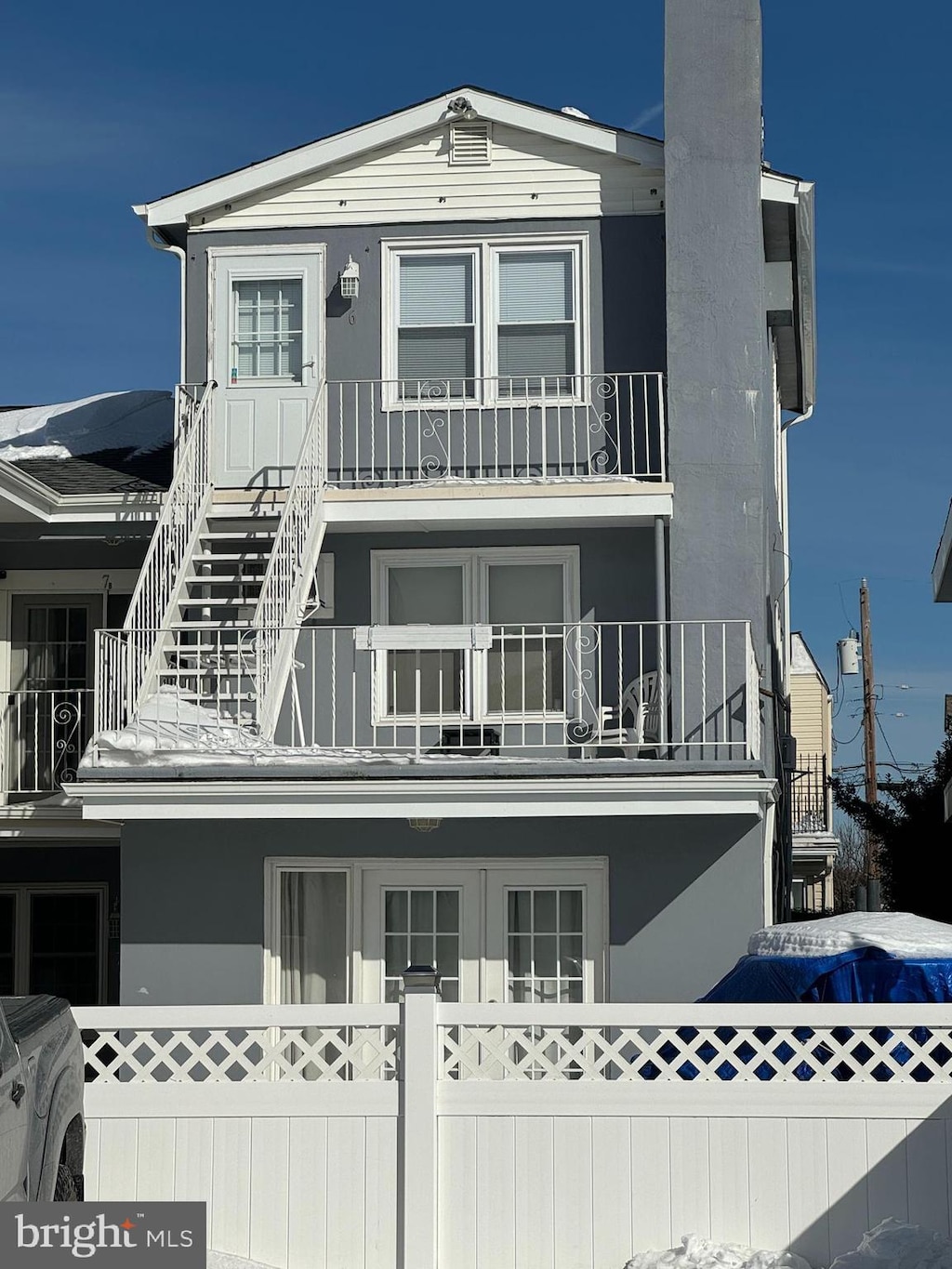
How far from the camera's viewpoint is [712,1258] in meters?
8.65

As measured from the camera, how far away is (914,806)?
23.5m

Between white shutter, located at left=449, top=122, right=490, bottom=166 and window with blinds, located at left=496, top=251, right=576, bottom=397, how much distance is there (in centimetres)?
94

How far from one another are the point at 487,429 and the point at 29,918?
6885 millimetres

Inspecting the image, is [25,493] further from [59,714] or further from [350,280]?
[350,280]

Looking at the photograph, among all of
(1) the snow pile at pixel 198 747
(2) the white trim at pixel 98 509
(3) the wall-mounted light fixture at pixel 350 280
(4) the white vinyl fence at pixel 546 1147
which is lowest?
(4) the white vinyl fence at pixel 546 1147

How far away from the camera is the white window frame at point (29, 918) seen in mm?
16766

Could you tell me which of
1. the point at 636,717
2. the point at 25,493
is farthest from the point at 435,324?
the point at 636,717

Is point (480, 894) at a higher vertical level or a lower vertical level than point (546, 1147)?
higher

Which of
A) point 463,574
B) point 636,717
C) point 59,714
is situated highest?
point 463,574

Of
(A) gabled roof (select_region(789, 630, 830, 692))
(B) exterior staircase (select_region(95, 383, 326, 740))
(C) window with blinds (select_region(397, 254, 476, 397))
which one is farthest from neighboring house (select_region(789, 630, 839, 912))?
(B) exterior staircase (select_region(95, 383, 326, 740))

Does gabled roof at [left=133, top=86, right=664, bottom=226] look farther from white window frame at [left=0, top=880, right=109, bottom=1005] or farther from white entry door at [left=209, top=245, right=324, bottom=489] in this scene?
white window frame at [left=0, top=880, right=109, bottom=1005]

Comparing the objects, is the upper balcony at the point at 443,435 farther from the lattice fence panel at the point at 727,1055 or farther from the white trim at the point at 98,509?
the lattice fence panel at the point at 727,1055

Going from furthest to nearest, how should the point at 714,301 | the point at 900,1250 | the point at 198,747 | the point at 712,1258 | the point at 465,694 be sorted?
the point at 465,694 < the point at 714,301 < the point at 198,747 < the point at 712,1258 < the point at 900,1250

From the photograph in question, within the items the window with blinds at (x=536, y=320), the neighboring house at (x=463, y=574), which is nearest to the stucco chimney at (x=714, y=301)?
the neighboring house at (x=463, y=574)
